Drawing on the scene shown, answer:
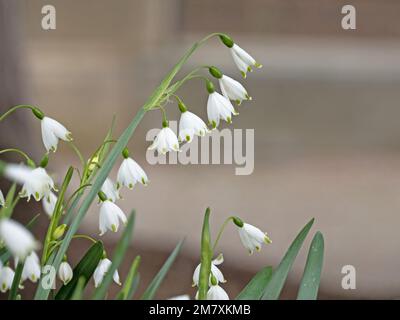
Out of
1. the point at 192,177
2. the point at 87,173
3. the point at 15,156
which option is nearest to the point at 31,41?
the point at 192,177

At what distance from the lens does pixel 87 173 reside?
3.87 feet

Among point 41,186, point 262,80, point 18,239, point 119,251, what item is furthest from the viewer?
point 262,80

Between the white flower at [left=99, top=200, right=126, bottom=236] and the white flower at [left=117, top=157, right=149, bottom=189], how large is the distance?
3cm

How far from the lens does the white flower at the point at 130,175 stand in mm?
1212

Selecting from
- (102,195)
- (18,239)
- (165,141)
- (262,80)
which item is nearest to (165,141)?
(165,141)

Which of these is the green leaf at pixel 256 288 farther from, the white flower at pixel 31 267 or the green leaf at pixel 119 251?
the white flower at pixel 31 267

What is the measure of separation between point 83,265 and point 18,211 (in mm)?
2401

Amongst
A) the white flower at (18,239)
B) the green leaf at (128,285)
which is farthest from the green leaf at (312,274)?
the white flower at (18,239)

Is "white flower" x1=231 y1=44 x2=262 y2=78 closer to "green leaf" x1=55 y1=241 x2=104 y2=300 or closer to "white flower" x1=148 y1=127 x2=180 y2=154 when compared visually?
"white flower" x1=148 y1=127 x2=180 y2=154

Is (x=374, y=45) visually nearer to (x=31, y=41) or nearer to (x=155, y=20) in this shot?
(x=155, y=20)

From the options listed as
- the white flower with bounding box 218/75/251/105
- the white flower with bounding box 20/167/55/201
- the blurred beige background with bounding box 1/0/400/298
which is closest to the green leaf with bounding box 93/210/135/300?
the white flower with bounding box 20/167/55/201

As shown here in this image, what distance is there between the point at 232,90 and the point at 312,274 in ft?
0.84

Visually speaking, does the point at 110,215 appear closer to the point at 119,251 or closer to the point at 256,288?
the point at 256,288

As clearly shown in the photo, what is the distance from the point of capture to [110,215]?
123cm
